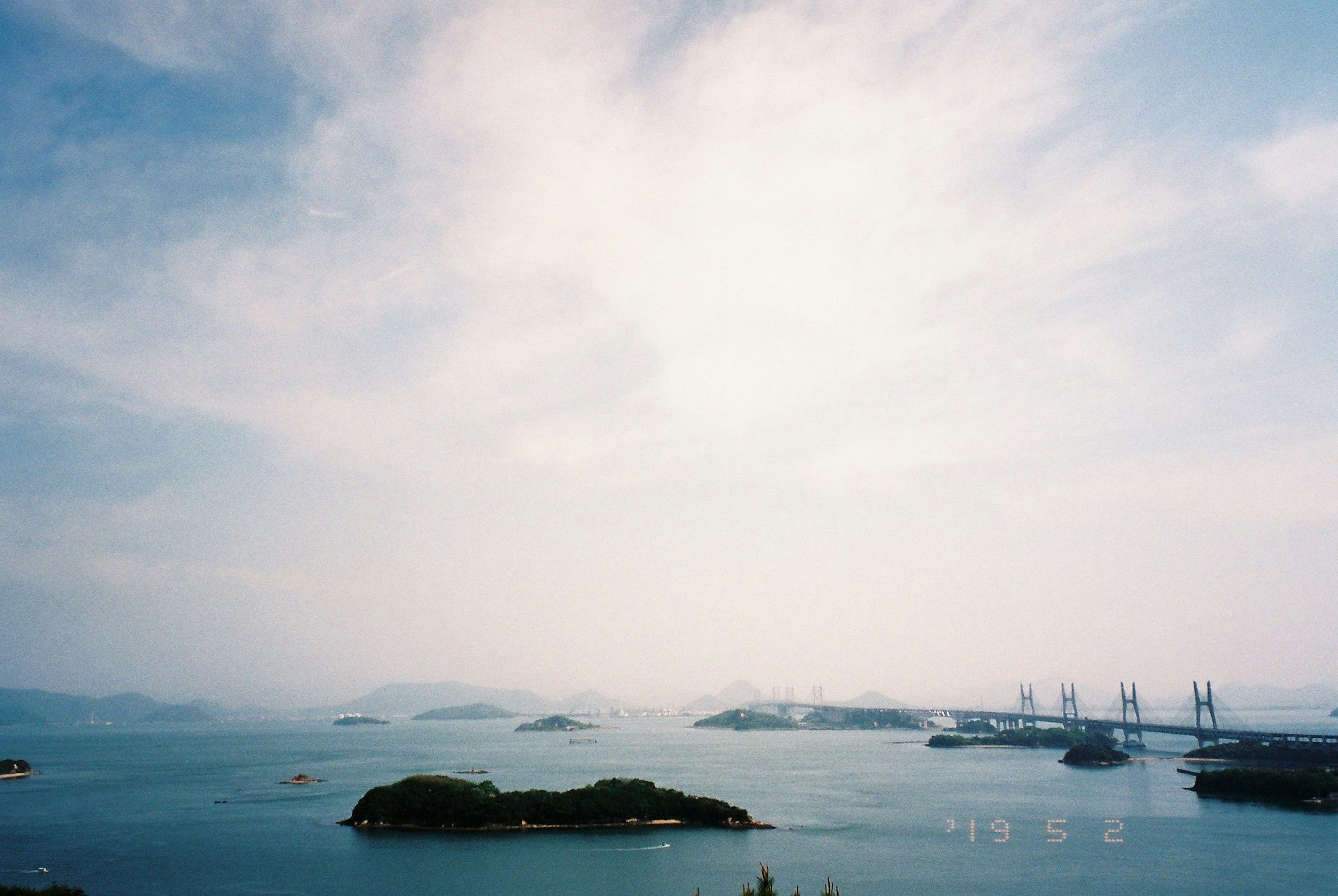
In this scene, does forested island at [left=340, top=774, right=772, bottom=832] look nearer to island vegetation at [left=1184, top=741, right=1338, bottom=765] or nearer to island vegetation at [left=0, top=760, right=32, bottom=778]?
island vegetation at [left=1184, top=741, right=1338, bottom=765]

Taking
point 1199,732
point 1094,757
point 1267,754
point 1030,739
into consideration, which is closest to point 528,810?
point 1267,754

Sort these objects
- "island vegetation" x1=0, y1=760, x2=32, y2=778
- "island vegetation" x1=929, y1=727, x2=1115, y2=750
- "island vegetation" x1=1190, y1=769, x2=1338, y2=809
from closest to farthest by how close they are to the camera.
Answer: "island vegetation" x1=1190, y1=769, x2=1338, y2=809 < "island vegetation" x1=0, y1=760, x2=32, y2=778 < "island vegetation" x1=929, y1=727, x2=1115, y2=750

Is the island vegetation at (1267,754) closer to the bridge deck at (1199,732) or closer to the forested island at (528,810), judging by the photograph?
the bridge deck at (1199,732)

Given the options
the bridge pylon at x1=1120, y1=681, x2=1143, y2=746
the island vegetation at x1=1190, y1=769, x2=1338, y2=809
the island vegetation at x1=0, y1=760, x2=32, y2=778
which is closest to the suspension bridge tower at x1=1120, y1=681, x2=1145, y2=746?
the bridge pylon at x1=1120, y1=681, x2=1143, y2=746

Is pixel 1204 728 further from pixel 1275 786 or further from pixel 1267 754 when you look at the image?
pixel 1275 786

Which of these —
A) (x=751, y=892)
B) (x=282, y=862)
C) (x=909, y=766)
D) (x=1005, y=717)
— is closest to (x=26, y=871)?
(x=282, y=862)

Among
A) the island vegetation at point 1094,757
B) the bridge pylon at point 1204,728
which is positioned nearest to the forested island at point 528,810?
the island vegetation at point 1094,757
